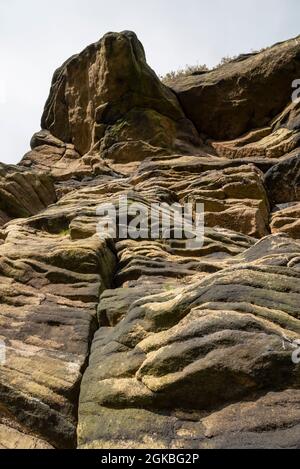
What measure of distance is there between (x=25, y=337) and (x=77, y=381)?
1709mm

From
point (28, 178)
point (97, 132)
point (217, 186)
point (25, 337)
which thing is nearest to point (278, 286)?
point (25, 337)

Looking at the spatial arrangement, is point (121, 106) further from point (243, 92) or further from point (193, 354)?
point (193, 354)

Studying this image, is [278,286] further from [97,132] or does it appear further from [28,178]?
[97,132]

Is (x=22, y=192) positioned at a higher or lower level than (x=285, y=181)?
lower

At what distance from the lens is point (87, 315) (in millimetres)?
10094

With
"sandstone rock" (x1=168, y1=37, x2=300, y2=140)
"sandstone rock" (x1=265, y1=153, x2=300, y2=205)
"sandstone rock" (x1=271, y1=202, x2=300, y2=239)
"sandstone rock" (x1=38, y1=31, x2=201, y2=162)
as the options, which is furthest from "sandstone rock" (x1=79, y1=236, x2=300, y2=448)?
"sandstone rock" (x1=168, y1=37, x2=300, y2=140)

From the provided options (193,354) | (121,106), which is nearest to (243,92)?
(121,106)

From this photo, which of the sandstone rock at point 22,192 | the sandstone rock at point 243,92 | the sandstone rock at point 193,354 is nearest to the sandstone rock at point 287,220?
the sandstone rock at point 193,354

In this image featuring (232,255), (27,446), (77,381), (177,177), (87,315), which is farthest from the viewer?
(177,177)

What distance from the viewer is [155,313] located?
8586mm

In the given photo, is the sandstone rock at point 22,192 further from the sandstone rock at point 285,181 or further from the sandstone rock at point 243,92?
the sandstone rock at point 243,92

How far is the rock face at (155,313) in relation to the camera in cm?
662

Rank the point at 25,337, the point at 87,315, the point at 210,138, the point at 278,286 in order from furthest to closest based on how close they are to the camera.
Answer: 1. the point at 210,138
2. the point at 87,315
3. the point at 25,337
4. the point at 278,286
